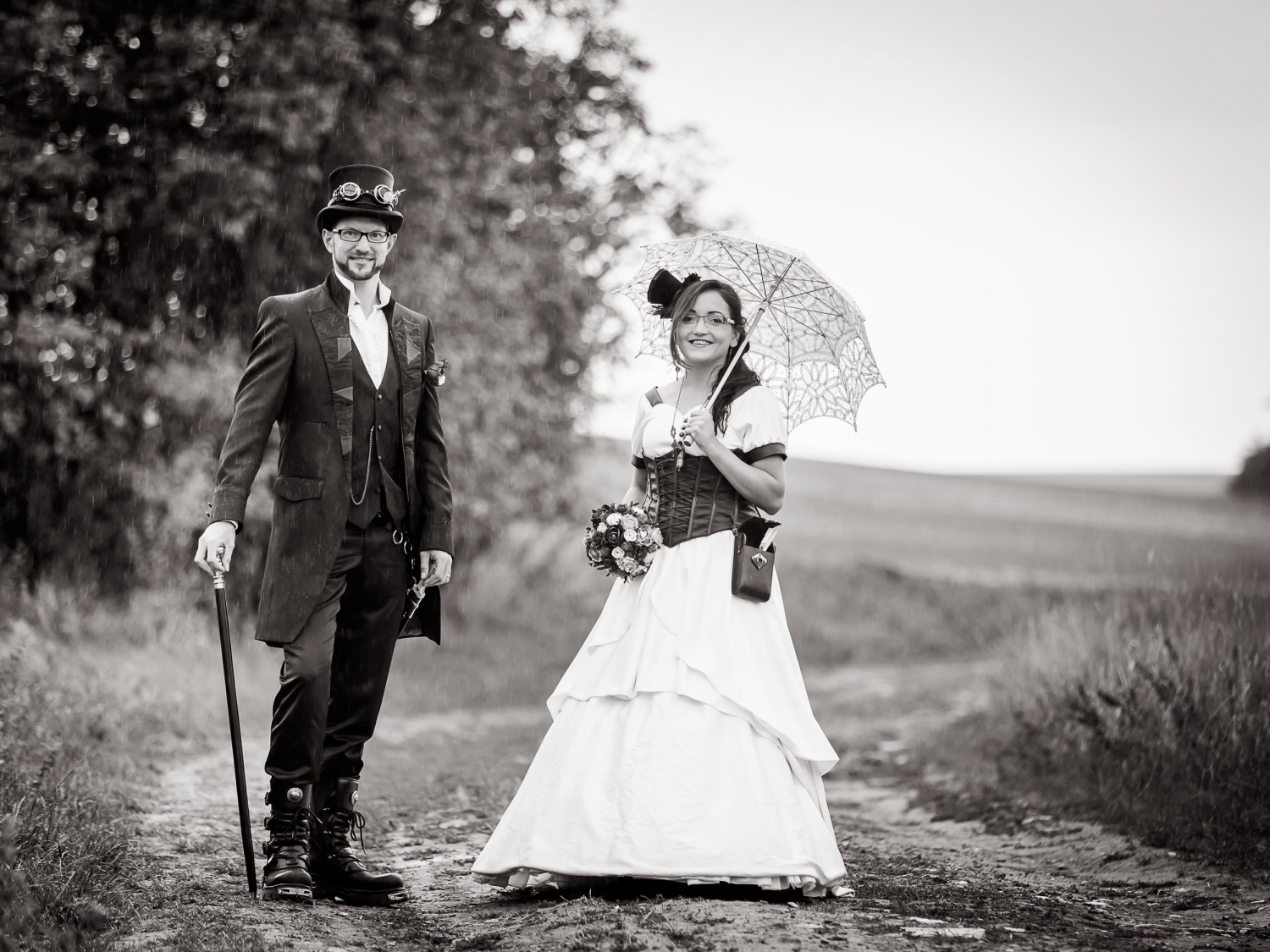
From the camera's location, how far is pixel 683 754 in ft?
14.6

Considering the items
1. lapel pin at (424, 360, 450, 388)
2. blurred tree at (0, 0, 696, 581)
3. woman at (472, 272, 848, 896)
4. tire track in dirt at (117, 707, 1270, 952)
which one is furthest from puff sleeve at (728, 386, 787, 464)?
blurred tree at (0, 0, 696, 581)

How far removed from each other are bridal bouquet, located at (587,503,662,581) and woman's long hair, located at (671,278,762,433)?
0.48 m

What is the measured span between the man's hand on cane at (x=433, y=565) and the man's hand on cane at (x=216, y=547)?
2.32ft

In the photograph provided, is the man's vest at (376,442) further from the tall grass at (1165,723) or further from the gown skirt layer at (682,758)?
the tall grass at (1165,723)

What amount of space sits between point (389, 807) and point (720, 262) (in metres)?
3.41

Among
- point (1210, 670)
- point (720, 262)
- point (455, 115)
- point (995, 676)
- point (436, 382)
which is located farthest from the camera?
point (455, 115)

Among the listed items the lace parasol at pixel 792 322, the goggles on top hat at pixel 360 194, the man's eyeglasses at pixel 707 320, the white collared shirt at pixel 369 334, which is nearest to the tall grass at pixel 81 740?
the white collared shirt at pixel 369 334

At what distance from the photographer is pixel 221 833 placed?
5.74 meters

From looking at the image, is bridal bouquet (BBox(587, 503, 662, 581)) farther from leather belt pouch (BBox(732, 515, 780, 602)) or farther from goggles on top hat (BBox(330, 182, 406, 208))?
goggles on top hat (BBox(330, 182, 406, 208))

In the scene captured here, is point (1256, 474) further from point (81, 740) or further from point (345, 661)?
point (345, 661)

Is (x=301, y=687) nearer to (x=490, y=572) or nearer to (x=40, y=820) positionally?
(x=40, y=820)

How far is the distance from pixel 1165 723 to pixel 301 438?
457cm

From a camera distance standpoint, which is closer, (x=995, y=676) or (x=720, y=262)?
(x=720, y=262)

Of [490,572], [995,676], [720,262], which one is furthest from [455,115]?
[720,262]
